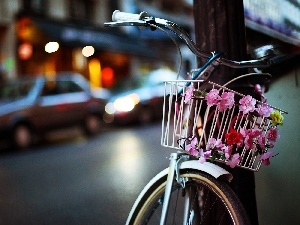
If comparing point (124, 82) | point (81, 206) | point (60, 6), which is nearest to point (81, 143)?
point (124, 82)

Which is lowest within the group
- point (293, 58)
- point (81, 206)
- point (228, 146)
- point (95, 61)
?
point (81, 206)

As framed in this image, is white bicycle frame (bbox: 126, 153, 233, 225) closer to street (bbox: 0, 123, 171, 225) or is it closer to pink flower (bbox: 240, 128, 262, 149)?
pink flower (bbox: 240, 128, 262, 149)

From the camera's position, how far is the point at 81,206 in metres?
5.48

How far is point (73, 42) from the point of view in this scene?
2289 cm

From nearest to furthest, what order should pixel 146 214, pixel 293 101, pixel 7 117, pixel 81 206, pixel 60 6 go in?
pixel 146 214 → pixel 293 101 → pixel 81 206 → pixel 7 117 → pixel 60 6

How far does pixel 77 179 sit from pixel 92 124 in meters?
6.91

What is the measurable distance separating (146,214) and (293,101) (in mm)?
1434

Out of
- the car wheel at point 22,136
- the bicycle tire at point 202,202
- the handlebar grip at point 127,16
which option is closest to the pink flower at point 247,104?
the bicycle tire at point 202,202

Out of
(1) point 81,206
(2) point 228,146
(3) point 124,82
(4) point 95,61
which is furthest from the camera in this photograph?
(4) point 95,61

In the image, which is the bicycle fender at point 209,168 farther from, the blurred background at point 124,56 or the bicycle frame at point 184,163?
the blurred background at point 124,56

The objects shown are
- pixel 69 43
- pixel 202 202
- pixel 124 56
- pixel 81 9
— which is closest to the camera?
pixel 202 202

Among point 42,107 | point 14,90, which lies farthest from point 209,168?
point 14,90

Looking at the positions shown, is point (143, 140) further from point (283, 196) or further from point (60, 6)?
point (60, 6)

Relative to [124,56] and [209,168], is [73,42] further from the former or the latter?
[209,168]
